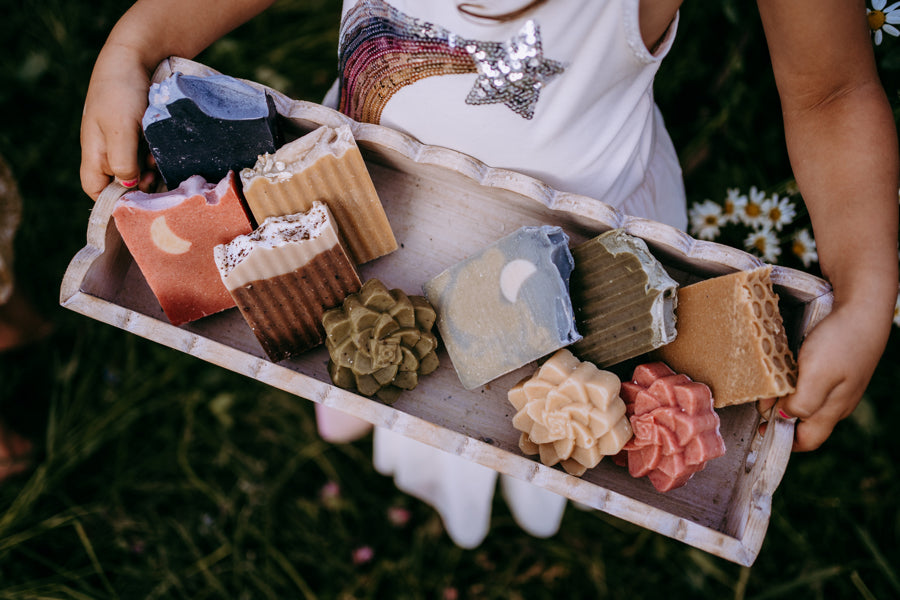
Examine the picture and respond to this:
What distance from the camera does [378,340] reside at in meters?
1.04

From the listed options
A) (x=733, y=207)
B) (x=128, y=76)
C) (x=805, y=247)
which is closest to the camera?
(x=128, y=76)

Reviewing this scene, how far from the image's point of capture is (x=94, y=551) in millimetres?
1866

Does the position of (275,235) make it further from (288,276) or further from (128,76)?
(128,76)

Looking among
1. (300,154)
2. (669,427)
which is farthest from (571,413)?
(300,154)

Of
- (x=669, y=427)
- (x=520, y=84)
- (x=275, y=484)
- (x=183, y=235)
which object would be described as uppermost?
(x=520, y=84)

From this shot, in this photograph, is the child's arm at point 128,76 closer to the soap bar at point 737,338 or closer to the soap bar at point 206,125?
the soap bar at point 206,125

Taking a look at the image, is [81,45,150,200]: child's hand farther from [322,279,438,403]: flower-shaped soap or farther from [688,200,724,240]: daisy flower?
[688,200,724,240]: daisy flower

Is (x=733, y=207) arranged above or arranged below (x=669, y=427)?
above

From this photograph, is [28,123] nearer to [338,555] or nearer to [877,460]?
[338,555]

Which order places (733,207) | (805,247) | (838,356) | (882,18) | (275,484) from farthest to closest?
(275,484) → (733,207) → (805,247) → (882,18) → (838,356)

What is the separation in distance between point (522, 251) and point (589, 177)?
0.27 m

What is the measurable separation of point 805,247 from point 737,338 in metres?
0.63

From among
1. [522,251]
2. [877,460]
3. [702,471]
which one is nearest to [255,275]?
[522,251]

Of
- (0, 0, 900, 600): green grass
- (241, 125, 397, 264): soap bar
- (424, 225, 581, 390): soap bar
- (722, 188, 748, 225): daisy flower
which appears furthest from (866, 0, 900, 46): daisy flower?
(241, 125, 397, 264): soap bar
